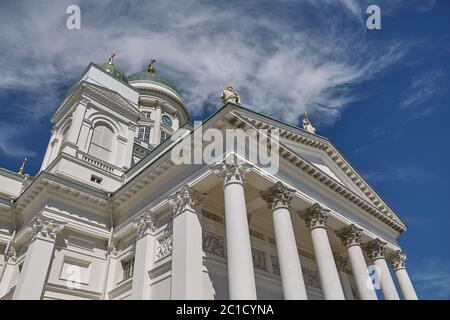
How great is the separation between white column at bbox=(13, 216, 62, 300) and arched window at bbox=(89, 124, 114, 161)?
605 cm

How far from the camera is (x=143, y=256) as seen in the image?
44.2ft

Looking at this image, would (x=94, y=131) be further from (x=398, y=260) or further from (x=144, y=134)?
(x=398, y=260)

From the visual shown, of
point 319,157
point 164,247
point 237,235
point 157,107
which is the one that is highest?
point 157,107

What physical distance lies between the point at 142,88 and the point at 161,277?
86.2ft

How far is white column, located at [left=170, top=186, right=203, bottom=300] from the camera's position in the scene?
35.4 feet

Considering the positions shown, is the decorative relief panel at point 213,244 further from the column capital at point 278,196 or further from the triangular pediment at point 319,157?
the triangular pediment at point 319,157

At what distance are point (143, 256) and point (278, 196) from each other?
5.82 metres

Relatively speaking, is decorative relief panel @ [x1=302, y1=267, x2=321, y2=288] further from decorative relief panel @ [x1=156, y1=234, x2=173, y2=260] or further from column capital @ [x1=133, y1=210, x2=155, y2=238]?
column capital @ [x1=133, y1=210, x2=155, y2=238]

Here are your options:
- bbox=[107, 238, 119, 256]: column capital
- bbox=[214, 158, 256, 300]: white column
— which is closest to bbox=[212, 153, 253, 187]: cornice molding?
bbox=[214, 158, 256, 300]: white column

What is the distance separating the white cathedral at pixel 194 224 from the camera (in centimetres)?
1188

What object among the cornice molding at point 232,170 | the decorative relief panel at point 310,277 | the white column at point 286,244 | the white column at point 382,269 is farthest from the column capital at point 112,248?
the white column at point 382,269

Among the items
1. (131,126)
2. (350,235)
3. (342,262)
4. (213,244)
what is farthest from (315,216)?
(131,126)
